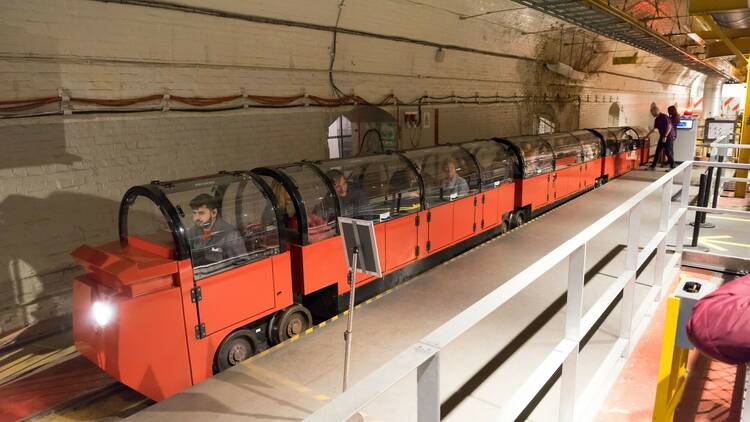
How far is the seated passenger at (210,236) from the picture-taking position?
158 inches

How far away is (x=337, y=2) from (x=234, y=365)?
663cm

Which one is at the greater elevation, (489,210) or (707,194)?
(707,194)

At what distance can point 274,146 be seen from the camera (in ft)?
26.3

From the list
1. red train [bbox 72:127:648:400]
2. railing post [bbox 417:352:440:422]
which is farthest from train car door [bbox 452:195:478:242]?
railing post [bbox 417:352:440:422]

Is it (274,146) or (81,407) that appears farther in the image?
(274,146)

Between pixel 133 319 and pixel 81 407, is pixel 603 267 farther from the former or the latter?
pixel 81 407

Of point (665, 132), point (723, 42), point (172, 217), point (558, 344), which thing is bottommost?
point (558, 344)

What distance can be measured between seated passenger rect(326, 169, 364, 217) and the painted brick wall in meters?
2.70

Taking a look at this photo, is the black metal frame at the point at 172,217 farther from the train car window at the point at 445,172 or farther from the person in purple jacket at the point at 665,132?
the person in purple jacket at the point at 665,132

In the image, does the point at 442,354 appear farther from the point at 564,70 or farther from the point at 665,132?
the point at 564,70

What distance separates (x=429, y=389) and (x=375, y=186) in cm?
447

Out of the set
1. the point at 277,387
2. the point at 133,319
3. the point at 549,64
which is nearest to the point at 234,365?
the point at 277,387

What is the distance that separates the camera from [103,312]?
3.61 metres

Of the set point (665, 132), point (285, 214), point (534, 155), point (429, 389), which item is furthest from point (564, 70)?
point (429, 389)
